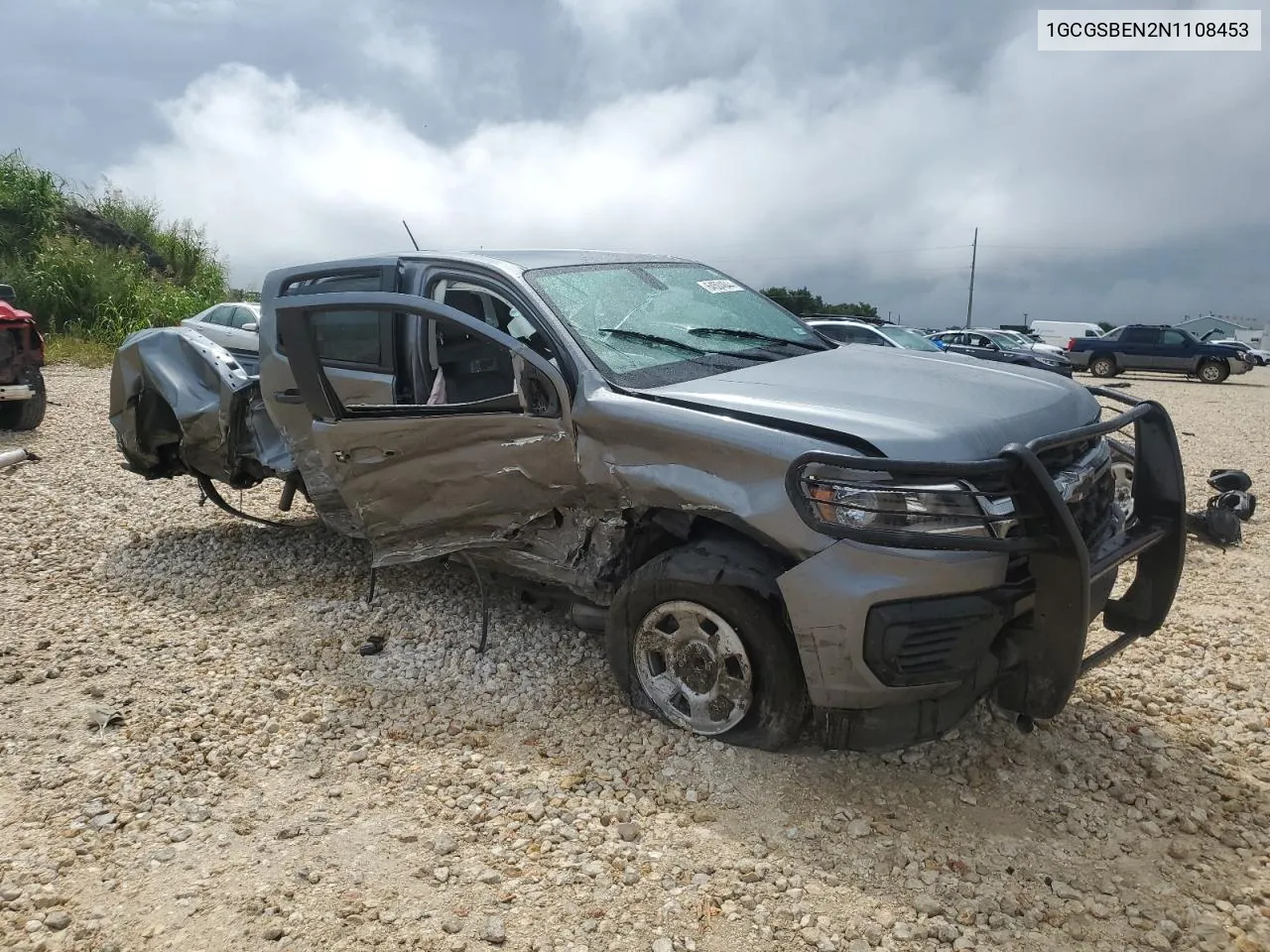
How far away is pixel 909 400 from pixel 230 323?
14.7m

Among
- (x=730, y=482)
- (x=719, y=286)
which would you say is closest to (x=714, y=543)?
(x=730, y=482)

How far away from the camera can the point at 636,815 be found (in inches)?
122

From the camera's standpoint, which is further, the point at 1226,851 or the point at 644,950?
the point at 1226,851

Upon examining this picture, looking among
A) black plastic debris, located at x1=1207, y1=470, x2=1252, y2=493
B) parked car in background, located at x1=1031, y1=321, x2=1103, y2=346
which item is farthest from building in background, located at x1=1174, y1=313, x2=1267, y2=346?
black plastic debris, located at x1=1207, y1=470, x2=1252, y2=493

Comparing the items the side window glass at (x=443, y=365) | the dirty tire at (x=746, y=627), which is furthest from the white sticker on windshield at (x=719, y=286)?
the dirty tire at (x=746, y=627)

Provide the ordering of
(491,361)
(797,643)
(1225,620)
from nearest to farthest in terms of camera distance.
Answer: (797,643)
(491,361)
(1225,620)

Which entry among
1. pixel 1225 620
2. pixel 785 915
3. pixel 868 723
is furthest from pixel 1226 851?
pixel 1225 620

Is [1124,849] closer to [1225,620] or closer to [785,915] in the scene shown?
[785,915]

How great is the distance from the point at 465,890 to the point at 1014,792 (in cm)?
185

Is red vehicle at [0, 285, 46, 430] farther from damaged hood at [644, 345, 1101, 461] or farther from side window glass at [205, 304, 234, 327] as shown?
damaged hood at [644, 345, 1101, 461]

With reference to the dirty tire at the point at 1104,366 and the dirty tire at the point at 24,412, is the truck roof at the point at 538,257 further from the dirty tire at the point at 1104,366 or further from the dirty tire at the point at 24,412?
the dirty tire at the point at 1104,366

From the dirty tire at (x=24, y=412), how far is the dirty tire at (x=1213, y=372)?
25.4m

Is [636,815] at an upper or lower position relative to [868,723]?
lower

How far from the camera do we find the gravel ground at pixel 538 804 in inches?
103
